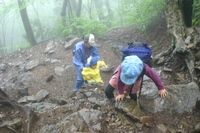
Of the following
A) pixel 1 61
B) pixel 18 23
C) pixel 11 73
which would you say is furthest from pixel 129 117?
pixel 18 23

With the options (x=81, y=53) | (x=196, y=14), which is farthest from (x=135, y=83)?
(x=196, y=14)

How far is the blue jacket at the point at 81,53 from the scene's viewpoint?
5.63 meters

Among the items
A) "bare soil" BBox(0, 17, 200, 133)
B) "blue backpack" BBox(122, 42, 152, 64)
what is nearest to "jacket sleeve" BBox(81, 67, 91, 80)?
"bare soil" BBox(0, 17, 200, 133)

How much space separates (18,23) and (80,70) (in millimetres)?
35313

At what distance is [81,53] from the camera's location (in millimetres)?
5691

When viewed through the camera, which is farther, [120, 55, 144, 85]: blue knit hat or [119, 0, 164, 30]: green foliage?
[119, 0, 164, 30]: green foliage

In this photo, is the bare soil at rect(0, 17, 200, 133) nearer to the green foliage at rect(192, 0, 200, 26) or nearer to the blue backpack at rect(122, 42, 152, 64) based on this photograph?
the green foliage at rect(192, 0, 200, 26)

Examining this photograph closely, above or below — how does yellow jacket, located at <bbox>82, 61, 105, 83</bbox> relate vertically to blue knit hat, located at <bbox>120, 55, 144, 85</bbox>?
below

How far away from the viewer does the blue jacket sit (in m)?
5.63

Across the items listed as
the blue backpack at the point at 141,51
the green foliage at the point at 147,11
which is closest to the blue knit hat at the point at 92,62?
the blue backpack at the point at 141,51

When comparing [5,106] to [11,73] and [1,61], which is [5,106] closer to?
[11,73]

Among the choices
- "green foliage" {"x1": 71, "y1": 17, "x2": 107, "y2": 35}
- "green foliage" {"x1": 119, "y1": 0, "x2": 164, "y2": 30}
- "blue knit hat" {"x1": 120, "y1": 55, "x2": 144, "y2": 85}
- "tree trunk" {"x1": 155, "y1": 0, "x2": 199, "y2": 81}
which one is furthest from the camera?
"green foliage" {"x1": 71, "y1": 17, "x2": 107, "y2": 35}

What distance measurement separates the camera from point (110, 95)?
4.27 meters

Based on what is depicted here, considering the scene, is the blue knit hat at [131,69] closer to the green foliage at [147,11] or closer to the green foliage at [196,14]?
the green foliage at [196,14]
